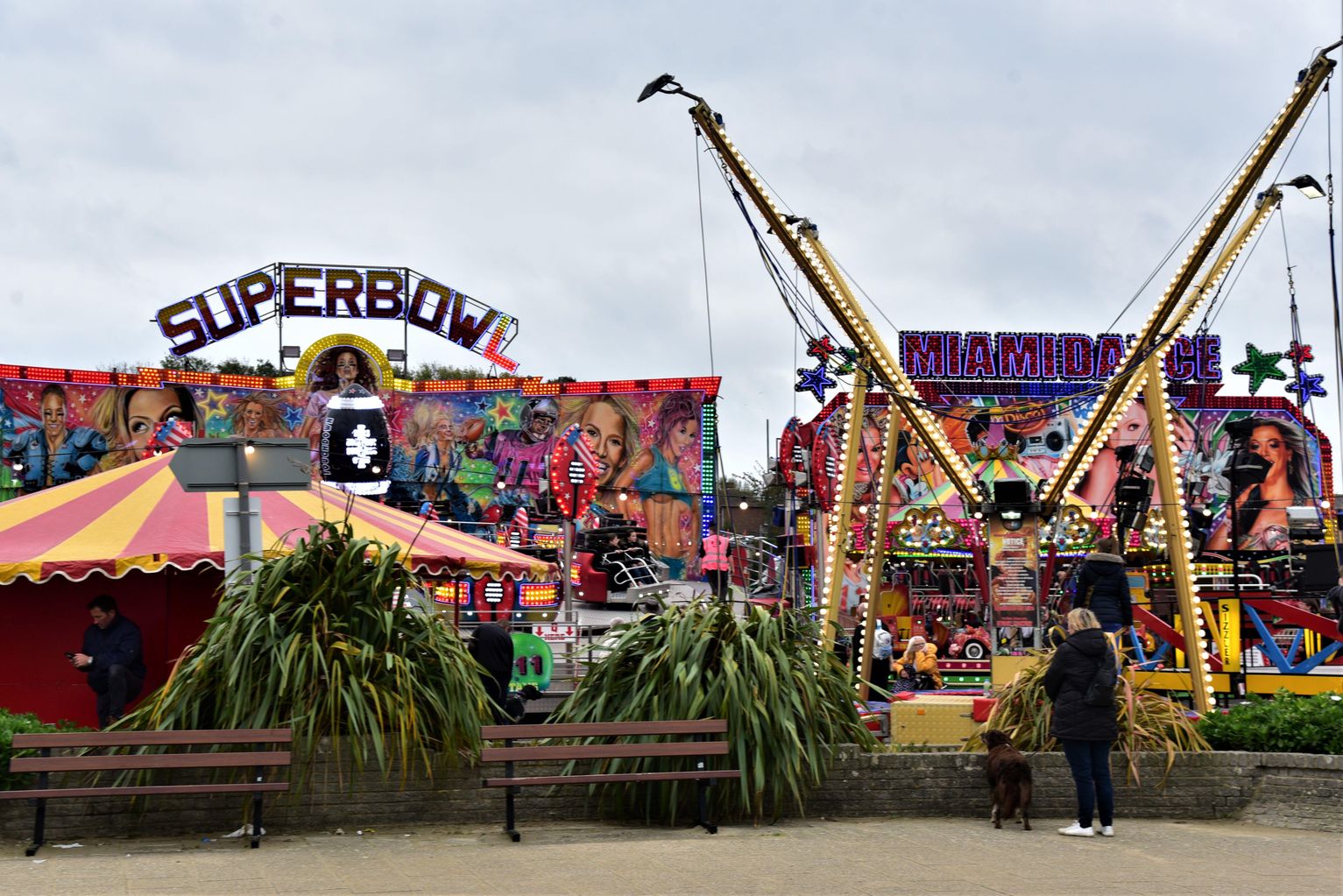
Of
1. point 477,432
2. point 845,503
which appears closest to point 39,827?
point 845,503

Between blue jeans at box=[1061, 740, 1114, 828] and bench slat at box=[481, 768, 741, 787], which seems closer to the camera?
bench slat at box=[481, 768, 741, 787]

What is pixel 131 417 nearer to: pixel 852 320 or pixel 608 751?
pixel 852 320

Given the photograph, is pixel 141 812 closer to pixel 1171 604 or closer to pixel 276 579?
pixel 276 579

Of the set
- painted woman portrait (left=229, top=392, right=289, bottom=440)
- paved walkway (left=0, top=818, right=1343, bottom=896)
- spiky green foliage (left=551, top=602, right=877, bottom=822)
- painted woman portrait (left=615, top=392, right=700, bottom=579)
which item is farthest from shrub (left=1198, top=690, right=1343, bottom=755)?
painted woman portrait (left=229, top=392, right=289, bottom=440)

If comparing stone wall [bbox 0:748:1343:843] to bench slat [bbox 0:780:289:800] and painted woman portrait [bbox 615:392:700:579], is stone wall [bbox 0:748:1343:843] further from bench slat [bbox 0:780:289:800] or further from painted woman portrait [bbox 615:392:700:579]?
painted woman portrait [bbox 615:392:700:579]

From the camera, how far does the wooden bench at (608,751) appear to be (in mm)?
9258

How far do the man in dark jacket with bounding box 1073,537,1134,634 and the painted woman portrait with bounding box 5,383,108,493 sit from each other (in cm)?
4471

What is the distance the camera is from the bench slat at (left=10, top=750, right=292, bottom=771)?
870 centimetres

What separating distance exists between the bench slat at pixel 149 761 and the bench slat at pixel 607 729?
131 cm

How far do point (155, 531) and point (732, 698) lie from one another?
6836mm

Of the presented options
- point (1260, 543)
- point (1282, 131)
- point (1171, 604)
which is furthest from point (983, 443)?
point (1282, 131)

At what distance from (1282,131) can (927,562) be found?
24.8 meters

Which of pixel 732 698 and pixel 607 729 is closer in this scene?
pixel 607 729

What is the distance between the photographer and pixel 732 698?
9.68 meters
